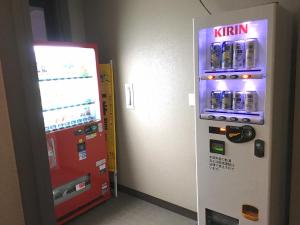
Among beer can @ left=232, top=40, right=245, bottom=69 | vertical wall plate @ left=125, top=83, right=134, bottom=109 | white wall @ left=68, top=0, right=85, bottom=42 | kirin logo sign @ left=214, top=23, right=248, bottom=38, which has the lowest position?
vertical wall plate @ left=125, top=83, right=134, bottom=109

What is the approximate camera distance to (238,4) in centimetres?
191

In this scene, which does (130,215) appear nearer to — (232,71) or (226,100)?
(226,100)

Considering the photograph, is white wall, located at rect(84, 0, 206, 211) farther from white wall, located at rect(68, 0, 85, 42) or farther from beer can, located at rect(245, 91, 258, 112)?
beer can, located at rect(245, 91, 258, 112)

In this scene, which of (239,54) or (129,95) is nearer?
(239,54)

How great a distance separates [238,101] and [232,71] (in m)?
0.20

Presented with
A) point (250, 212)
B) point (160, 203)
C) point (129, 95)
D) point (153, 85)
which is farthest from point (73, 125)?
point (250, 212)

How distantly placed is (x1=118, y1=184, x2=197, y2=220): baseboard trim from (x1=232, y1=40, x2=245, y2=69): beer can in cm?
156

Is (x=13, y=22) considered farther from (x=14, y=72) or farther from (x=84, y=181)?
(x=84, y=181)

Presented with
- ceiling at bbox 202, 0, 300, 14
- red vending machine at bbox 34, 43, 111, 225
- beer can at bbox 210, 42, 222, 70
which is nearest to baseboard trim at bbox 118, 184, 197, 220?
red vending machine at bbox 34, 43, 111, 225

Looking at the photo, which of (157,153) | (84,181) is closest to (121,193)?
(84,181)

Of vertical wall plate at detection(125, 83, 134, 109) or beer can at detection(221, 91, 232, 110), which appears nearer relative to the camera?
beer can at detection(221, 91, 232, 110)

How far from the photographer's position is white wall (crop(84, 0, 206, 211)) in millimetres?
2320

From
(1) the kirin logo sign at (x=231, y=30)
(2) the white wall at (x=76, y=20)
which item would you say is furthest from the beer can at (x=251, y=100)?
(2) the white wall at (x=76, y=20)

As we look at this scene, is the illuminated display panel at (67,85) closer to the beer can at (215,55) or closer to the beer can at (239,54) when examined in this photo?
the beer can at (215,55)
